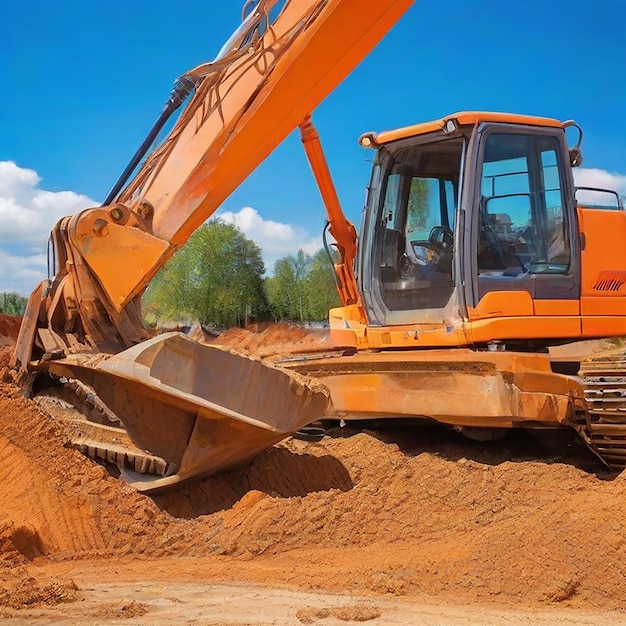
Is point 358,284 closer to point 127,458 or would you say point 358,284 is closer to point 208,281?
point 127,458

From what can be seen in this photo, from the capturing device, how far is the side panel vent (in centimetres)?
542

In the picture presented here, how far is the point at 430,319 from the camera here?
5539 mm

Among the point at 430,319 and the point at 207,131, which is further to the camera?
the point at 430,319

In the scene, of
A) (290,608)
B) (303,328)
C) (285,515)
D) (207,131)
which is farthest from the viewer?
(303,328)

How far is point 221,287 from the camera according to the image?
28828 mm

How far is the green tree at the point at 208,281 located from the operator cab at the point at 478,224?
22976 mm

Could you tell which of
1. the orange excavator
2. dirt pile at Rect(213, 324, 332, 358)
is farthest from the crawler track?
dirt pile at Rect(213, 324, 332, 358)

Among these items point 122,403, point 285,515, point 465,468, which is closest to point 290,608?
point 285,515

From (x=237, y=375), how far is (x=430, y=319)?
75.7 inches

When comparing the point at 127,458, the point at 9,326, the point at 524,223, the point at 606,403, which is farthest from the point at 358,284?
the point at 9,326

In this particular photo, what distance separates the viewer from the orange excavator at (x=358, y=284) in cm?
425

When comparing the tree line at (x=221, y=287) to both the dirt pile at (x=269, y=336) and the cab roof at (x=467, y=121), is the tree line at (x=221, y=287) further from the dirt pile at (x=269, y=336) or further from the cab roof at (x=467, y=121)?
the cab roof at (x=467, y=121)

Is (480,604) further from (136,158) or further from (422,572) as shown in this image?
(136,158)

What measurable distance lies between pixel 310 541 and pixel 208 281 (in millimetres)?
25294
